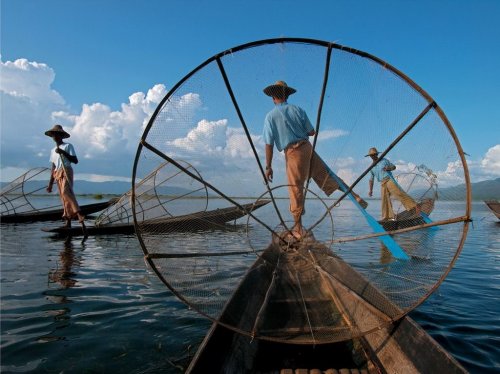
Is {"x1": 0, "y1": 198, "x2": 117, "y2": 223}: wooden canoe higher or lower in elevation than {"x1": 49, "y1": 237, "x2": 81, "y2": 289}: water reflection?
higher

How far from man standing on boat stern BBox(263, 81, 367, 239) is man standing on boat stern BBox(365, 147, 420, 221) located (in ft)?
1.98

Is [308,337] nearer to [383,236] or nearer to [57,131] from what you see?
[383,236]

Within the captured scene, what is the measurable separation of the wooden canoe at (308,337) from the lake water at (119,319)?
539 mm

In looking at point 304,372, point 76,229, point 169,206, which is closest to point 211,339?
point 304,372

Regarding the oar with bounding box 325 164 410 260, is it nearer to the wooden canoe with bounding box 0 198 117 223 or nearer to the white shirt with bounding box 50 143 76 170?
the white shirt with bounding box 50 143 76 170

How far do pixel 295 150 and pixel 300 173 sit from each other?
340 millimetres

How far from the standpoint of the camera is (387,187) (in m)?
7.29

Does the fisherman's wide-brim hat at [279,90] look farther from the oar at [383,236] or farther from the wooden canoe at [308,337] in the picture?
the wooden canoe at [308,337]

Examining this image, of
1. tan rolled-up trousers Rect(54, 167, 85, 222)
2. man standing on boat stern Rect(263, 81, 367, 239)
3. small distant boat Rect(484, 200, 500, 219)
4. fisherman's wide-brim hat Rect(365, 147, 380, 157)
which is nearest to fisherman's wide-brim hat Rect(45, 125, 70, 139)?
tan rolled-up trousers Rect(54, 167, 85, 222)

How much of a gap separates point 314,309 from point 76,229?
341 inches

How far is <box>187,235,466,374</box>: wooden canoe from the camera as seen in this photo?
227 cm

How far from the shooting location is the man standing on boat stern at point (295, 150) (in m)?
4.40

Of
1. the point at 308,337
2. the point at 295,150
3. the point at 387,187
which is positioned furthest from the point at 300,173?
the point at 387,187

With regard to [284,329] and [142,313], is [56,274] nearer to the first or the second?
[142,313]
